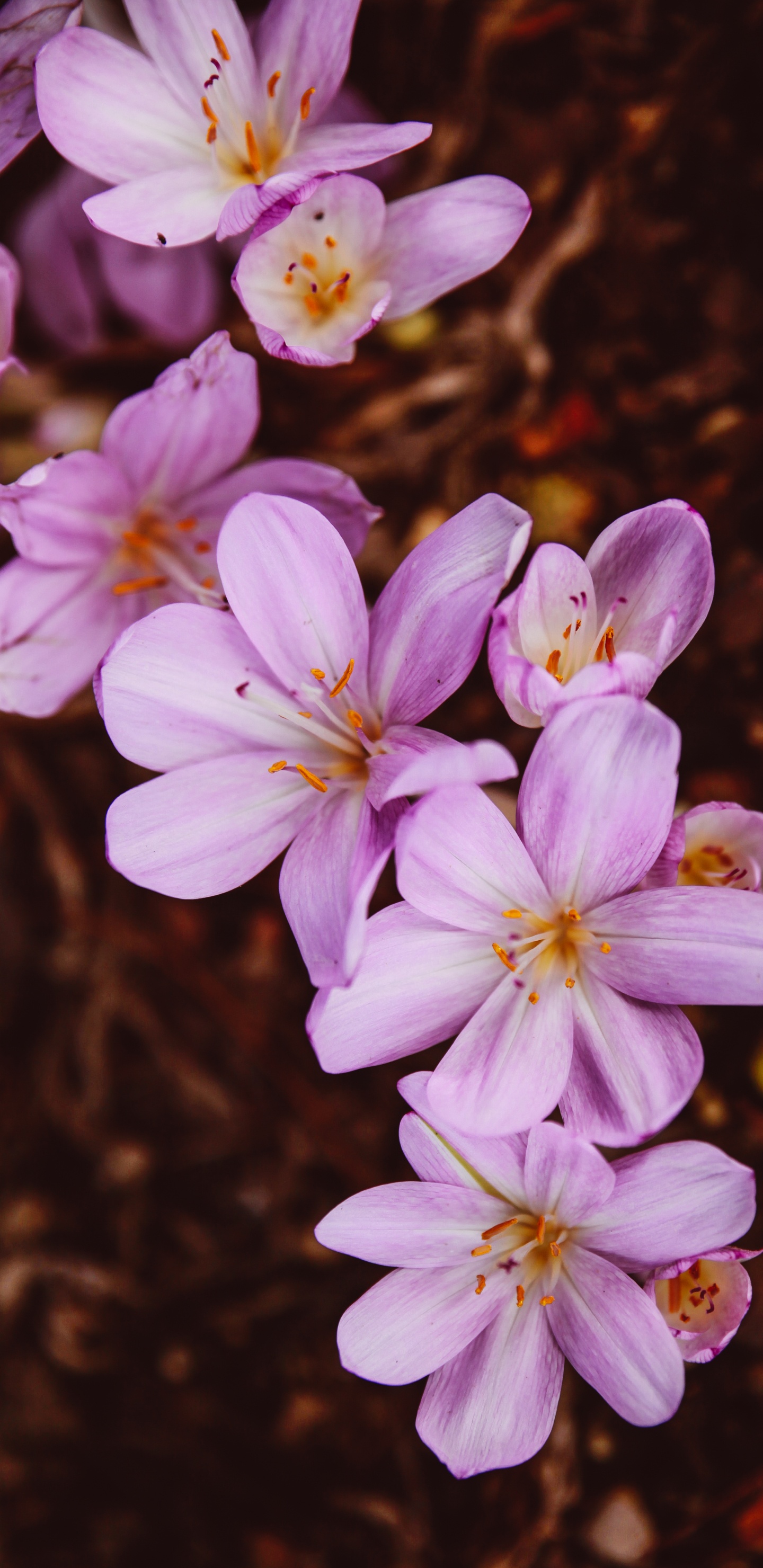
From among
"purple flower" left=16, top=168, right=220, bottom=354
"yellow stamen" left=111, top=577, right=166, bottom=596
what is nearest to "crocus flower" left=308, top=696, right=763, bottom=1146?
"yellow stamen" left=111, top=577, right=166, bottom=596

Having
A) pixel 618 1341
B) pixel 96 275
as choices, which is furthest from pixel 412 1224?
pixel 96 275

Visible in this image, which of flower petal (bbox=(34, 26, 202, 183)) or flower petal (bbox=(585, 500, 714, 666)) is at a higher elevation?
flower petal (bbox=(34, 26, 202, 183))

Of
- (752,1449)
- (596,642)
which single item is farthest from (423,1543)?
(596,642)

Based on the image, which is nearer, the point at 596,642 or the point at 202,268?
the point at 596,642

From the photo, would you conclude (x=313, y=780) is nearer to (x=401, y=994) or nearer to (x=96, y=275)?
(x=401, y=994)

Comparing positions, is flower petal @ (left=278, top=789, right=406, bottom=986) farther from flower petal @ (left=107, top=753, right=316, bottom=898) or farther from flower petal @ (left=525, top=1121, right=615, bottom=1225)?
flower petal @ (left=525, top=1121, right=615, bottom=1225)

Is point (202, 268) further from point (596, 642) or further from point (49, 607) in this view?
point (596, 642)
